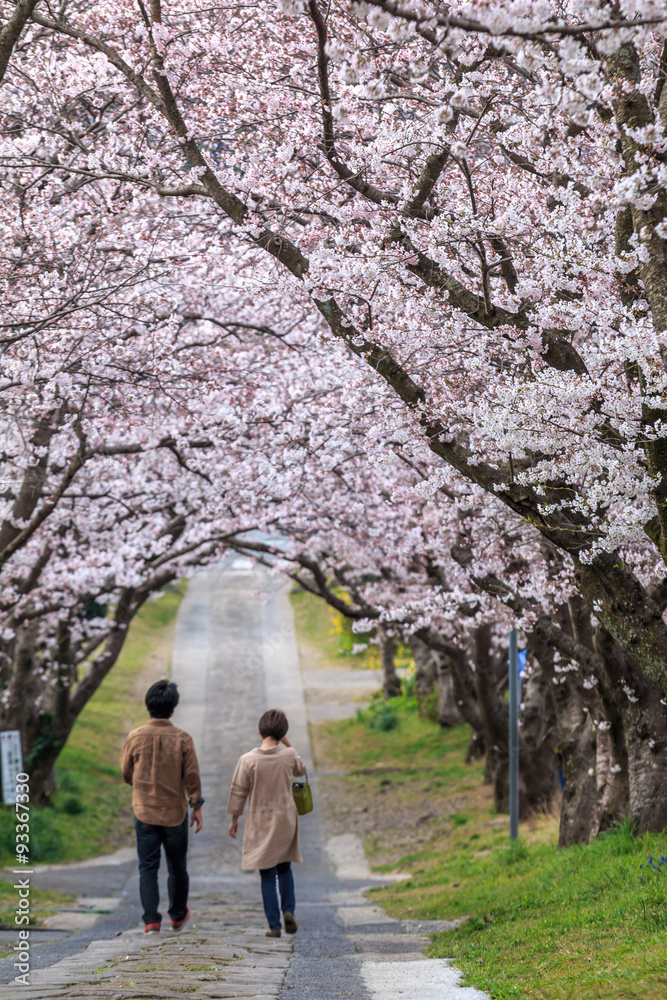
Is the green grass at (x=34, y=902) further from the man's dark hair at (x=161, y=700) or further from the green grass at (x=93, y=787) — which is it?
the man's dark hair at (x=161, y=700)

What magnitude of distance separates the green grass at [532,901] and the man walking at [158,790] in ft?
6.65

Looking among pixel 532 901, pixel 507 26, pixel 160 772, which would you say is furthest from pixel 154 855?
pixel 507 26

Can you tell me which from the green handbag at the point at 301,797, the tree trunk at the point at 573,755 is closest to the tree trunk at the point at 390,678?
the tree trunk at the point at 573,755

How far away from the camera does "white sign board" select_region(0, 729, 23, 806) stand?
1199 centimetres

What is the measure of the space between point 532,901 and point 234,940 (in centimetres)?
225

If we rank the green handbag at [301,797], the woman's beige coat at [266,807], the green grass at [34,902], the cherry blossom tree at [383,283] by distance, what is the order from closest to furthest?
the cherry blossom tree at [383,283] < the woman's beige coat at [266,807] < the green handbag at [301,797] < the green grass at [34,902]

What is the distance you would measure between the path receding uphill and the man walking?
1.43 feet

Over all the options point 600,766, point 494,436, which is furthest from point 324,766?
point 494,436

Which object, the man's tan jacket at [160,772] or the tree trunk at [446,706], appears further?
the tree trunk at [446,706]

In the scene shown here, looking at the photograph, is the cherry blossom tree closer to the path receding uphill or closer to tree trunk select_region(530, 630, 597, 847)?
tree trunk select_region(530, 630, 597, 847)

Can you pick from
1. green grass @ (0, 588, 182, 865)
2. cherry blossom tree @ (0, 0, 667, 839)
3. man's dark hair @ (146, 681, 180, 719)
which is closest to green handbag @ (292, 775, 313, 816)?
man's dark hair @ (146, 681, 180, 719)

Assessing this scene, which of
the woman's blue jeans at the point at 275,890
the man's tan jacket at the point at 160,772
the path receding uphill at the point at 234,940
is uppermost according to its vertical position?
the man's tan jacket at the point at 160,772

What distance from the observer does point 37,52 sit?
8383 mm

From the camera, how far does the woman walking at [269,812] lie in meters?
7.08
